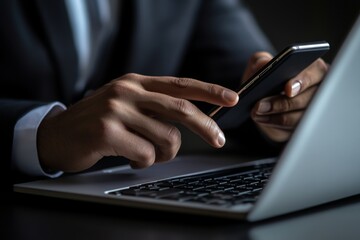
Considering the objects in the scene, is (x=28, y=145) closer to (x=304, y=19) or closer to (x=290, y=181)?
(x=290, y=181)

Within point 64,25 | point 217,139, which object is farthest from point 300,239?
point 64,25

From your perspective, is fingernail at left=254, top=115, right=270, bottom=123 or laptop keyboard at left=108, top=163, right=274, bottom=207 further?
fingernail at left=254, top=115, right=270, bottom=123

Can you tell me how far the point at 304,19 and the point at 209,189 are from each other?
4.22 feet

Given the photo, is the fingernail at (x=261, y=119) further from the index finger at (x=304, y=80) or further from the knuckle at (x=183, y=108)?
the knuckle at (x=183, y=108)

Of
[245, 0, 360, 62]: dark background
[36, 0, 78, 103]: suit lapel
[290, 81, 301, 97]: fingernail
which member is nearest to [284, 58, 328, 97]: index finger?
[290, 81, 301, 97]: fingernail

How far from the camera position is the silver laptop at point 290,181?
0.49 m

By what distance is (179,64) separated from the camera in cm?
158

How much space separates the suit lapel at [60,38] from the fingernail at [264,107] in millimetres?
542

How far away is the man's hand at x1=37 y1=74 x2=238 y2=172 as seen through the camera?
2.29 ft

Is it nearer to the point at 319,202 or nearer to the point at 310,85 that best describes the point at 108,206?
the point at 319,202

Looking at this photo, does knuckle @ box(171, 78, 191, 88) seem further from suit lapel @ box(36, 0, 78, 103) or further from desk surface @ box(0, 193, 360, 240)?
suit lapel @ box(36, 0, 78, 103)

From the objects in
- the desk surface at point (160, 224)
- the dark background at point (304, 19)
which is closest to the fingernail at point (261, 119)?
the desk surface at point (160, 224)

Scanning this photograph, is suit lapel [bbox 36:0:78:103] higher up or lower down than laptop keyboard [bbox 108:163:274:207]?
higher up

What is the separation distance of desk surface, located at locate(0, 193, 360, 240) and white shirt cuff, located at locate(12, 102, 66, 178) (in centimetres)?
19
